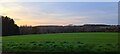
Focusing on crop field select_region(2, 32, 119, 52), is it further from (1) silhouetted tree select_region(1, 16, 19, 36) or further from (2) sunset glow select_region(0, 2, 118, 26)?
(2) sunset glow select_region(0, 2, 118, 26)

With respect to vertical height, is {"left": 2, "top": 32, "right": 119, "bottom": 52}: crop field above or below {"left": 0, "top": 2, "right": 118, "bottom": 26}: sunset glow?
below

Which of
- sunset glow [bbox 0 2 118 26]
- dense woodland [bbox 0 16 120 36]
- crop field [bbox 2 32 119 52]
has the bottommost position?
crop field [bbox 2 32 119 52]

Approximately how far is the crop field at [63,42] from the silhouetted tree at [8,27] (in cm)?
10

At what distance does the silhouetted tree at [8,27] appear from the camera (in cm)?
580

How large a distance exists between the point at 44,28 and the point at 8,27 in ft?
2.79

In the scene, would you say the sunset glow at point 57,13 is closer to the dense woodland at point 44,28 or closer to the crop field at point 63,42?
the dense woodland at point 44,28

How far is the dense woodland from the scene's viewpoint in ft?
18.9

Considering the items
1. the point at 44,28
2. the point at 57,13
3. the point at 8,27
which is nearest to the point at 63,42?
the point at 44,28

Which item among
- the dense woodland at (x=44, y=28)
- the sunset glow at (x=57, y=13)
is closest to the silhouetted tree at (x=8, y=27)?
the dense woodland at (x=44, y=28)

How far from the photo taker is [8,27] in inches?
229

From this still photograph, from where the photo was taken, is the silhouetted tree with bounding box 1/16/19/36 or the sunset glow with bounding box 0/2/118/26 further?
the silhouetted tree with bounding box 1/16/19/36

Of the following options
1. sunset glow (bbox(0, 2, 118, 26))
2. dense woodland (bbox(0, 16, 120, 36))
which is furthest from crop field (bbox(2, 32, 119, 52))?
sunset glow (bbox(0, 2, 118, 26))

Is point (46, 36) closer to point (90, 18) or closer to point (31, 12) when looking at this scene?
point (31, 12)

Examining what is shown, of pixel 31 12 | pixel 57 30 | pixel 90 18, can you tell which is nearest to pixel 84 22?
pixel 90 18
